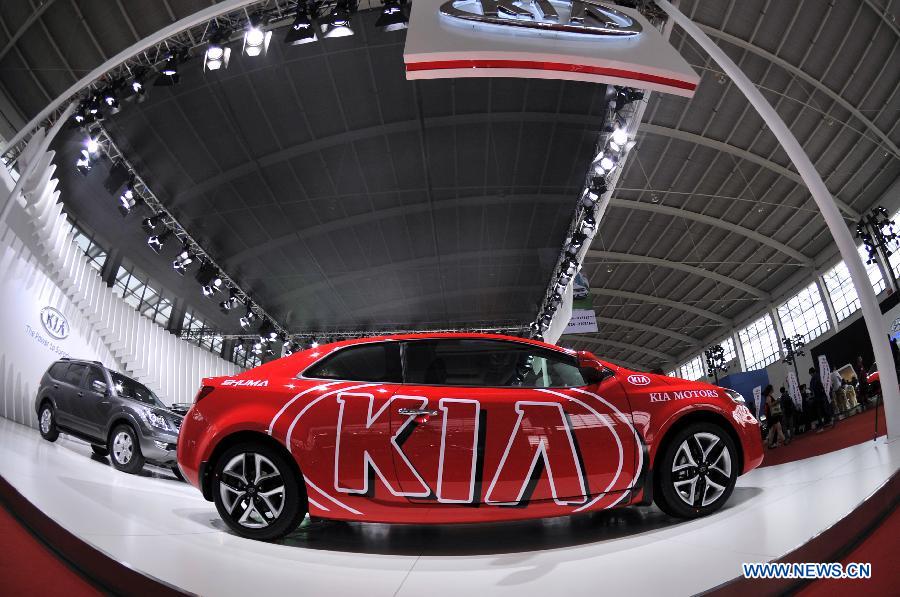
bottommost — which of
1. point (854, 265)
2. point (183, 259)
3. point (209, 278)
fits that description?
point (854, 265)

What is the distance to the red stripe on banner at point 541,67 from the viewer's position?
446 centimetres

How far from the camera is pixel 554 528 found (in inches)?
116

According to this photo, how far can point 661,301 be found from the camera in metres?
29.5

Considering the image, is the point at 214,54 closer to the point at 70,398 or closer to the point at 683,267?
the point at 70,398

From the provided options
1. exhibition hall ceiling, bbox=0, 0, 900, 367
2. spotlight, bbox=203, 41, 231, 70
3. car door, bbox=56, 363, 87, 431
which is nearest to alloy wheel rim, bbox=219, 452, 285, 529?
car door, bbox=56, 363, 87, 431

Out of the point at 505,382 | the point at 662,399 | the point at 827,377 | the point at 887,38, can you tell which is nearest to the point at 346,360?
the point at 505,382

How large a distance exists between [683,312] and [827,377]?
957 inches

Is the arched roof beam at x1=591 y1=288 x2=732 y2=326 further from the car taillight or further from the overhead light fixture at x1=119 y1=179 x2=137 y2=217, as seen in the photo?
the car taillight

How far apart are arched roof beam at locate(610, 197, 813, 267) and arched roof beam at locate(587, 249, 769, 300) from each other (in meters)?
3.07

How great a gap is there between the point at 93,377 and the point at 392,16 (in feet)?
22.1

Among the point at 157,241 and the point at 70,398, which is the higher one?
the point at 157,241

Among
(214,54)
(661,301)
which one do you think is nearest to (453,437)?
(214,54)

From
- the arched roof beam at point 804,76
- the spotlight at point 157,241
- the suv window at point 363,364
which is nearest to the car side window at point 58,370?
the suv window at point 363,364

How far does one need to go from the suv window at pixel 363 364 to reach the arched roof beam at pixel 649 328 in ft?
103
